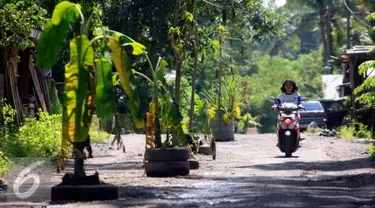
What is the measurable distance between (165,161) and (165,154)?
0.46 feet

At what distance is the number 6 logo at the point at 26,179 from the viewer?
12933 millimetres

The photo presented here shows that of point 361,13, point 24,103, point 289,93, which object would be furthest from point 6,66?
point 361,13

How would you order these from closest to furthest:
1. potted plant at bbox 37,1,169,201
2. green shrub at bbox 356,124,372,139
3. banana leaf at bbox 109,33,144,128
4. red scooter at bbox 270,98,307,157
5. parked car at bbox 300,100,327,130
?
1. potted plant at bbox 37,1,169,201
2. banana leaf at bbox 109,33,144,128
3. red scooter at bbox 270,98,307,157
4. green shrub at bbox 356,124,372,139
5. parked car at bbox 300,100,327,130

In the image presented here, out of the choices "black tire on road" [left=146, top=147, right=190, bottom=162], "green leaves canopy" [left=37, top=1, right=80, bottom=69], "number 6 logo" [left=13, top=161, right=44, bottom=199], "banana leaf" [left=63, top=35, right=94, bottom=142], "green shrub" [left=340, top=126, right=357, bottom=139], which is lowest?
"number 6 logo" [left=13, top=161, right=44, bottom=199]

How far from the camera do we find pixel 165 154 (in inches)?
603

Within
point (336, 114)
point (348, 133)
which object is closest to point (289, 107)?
point (348, 133)

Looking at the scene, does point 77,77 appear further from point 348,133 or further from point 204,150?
point 348,133

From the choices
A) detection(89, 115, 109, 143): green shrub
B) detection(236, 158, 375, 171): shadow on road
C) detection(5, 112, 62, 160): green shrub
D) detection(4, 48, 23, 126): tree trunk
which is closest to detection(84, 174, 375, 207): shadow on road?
detection(236, 158, 375, 171): shadow on road

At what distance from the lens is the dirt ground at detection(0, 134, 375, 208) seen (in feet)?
36.9

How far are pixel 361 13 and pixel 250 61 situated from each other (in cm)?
2266

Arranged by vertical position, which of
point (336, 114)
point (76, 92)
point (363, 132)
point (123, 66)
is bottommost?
point (363, 132)

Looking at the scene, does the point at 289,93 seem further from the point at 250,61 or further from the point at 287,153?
the point at 250,61

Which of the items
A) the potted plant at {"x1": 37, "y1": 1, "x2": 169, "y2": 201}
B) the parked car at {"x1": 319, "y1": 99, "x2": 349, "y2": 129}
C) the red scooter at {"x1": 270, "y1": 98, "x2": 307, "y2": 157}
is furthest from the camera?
the parked car at {"x1": 319, "y1": 99, "x2": 349, "y2": 129}

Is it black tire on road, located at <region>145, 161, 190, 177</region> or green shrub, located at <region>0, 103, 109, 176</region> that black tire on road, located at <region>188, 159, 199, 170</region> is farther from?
green shrub, located at <region>0, 103, 109, 176</region>
